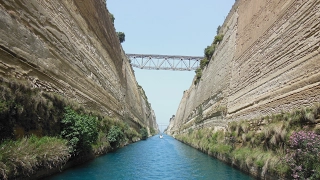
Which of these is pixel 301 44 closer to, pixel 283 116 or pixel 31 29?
pixel 283 116

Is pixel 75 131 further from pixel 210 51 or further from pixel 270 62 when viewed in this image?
pixel 210 51

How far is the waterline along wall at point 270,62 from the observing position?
9453mm

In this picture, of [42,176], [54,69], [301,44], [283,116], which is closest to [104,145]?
[54,69]

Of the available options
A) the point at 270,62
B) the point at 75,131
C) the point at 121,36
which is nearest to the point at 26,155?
the point at 75,131

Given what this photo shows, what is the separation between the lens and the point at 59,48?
13766mm

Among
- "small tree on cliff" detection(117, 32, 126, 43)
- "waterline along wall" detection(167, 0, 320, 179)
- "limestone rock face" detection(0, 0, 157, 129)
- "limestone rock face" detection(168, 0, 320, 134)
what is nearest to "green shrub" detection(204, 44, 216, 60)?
"limestone rock face" detection(168, 0, 320, 134)

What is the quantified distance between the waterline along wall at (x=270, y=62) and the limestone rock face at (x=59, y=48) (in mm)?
A: 9732

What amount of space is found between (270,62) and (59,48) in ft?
35.3

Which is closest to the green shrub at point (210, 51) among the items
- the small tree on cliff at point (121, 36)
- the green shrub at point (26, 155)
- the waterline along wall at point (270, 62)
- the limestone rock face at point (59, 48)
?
the waterline along wall at point (270, 62)

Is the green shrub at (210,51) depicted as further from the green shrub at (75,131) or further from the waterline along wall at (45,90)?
the green shrub at (75,131)

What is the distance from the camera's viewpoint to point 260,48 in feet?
49.8

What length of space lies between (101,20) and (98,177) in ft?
62.9

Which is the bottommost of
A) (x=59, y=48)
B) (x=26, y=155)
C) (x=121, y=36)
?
(x=26, y=155)

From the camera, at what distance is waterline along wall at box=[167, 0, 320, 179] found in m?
9.45
